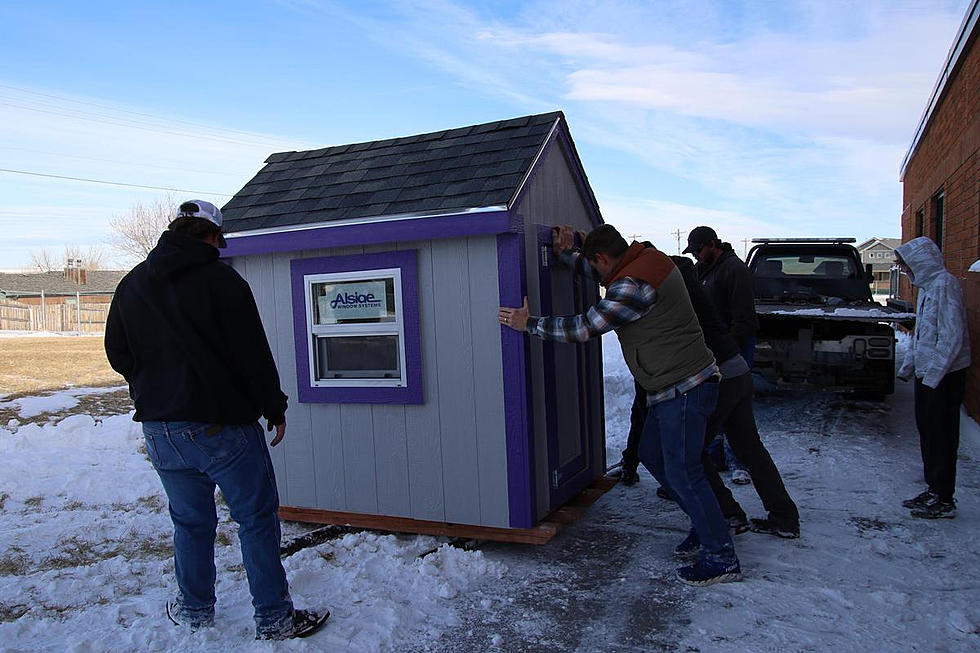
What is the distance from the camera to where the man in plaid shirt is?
11.7 ft

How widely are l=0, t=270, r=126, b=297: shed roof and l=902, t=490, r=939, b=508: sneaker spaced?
224 feet

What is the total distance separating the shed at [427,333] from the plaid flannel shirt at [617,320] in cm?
42

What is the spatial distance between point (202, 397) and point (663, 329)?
2.17 metres

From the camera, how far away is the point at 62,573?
3955 millimetres

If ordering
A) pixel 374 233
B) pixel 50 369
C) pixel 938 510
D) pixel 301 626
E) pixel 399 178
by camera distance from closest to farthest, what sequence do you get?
1. pixel 301 626
2. pixel 374 233
3. pixel 938 510
4. pixel 399 178
5. pixel 50 369

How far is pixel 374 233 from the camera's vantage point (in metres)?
4.34

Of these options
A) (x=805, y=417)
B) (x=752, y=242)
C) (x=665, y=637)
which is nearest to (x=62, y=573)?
(x=665, y=637)

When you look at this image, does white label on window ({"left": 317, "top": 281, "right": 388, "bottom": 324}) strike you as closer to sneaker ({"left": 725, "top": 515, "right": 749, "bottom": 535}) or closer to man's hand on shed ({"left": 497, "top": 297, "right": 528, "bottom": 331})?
man's hand on shed ({"left": 497, "top": 297, "right": 528, "bottom": 331})

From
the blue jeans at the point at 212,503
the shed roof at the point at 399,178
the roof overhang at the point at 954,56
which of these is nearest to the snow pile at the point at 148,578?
the blue jeans at the point at 212,503

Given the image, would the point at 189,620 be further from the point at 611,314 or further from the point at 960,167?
the point at 960,167

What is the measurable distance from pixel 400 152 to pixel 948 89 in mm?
8120

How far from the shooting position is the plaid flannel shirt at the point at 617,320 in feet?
11.6

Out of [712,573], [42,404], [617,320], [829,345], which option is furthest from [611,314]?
[42,404]

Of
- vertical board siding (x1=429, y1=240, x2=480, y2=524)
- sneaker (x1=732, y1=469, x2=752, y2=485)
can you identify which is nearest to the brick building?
sneaker (x1=732, y1=469, x2=752, y2=485)
